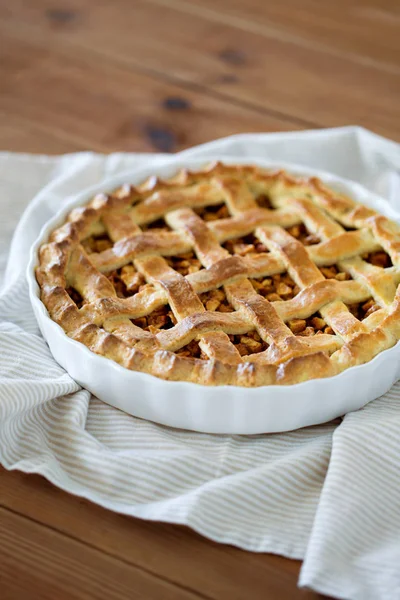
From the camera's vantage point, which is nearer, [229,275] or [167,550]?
[167,550]

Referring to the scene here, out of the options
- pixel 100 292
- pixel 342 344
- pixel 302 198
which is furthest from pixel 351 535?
pixel 302 198

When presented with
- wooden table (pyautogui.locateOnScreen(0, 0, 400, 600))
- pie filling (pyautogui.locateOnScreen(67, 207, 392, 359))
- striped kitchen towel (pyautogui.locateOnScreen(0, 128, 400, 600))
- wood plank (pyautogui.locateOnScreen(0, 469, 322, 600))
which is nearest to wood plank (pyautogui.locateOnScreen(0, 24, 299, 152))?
wooden table (pyautogui.locateOnScreen(0, 0, 400, 600))

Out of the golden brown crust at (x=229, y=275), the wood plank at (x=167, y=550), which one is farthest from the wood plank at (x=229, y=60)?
the wood plank at (x=167, y=550)

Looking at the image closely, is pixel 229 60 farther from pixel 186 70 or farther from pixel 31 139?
pixel 31 139

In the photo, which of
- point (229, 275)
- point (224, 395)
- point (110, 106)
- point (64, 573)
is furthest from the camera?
point (110, 106)

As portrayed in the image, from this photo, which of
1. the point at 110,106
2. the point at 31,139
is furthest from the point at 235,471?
the point at 110,106

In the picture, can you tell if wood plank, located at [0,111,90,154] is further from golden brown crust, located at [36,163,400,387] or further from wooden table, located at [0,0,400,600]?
golden brown crust, located at [36,163,400,387]
